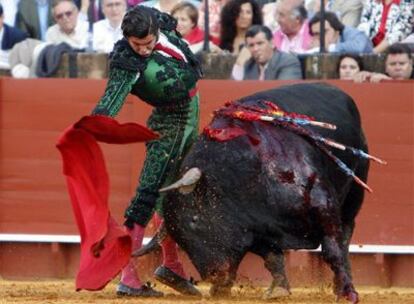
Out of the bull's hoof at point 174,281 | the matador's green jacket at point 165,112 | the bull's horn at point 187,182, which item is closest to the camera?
the bull's horn at point 187,182

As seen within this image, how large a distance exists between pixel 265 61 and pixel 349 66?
603mm

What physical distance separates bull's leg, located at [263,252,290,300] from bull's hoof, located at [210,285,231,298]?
0.24m

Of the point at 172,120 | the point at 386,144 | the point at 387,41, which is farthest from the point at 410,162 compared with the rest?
the point at 172,120

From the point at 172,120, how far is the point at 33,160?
3.30m

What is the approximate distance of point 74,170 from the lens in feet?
25.1

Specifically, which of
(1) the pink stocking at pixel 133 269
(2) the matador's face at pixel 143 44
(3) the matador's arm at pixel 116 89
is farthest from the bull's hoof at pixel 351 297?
(2) the matador's face at pixel 143 44

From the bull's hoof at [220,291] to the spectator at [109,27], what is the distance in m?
3.84

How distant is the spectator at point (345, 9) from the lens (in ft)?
36.2

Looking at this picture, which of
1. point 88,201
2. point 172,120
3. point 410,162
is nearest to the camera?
point 88,201

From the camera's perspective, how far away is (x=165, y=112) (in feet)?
26.9

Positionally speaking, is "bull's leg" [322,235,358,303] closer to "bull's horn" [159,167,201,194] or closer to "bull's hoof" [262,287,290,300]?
"bull's hoof" [262,287,290,300]

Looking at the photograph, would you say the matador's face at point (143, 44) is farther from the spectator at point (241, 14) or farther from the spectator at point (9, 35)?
the spectator at point (9, 35)

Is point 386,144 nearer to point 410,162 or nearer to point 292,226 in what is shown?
point 410,162

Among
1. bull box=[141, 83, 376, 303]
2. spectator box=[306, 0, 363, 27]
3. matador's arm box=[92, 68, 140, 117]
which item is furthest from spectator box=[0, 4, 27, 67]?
bull box=[141, 83, 376, 303]
